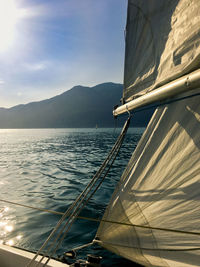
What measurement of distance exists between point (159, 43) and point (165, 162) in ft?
6.89

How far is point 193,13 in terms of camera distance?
2707 millimetres

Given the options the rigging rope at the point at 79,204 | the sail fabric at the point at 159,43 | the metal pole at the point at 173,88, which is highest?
the sail fabric at the point at 159,43

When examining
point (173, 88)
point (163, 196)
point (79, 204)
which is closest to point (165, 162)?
point (163, 196)

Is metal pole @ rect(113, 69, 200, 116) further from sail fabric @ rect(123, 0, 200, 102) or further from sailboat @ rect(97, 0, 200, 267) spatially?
sail fabric @ rect(123, 0, 200, 102)

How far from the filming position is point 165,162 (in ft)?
9.18

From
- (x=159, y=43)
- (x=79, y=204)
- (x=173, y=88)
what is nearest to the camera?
(x=173, y=88)

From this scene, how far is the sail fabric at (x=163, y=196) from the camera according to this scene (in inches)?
95.5

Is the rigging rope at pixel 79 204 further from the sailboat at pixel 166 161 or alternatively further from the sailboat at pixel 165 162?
the sailboat at pixel 166 161

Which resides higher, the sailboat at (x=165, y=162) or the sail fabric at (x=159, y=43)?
the sail fabric at (x=159, y=43)

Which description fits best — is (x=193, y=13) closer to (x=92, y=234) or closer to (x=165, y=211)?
(x=165, y=211)

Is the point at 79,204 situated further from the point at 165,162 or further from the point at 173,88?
the point at 173,88

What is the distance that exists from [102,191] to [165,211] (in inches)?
331

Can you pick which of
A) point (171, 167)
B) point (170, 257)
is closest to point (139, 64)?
point (171, 167)

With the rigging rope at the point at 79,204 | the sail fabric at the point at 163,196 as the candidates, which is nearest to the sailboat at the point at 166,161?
the sail fabric at the point at 163,196
